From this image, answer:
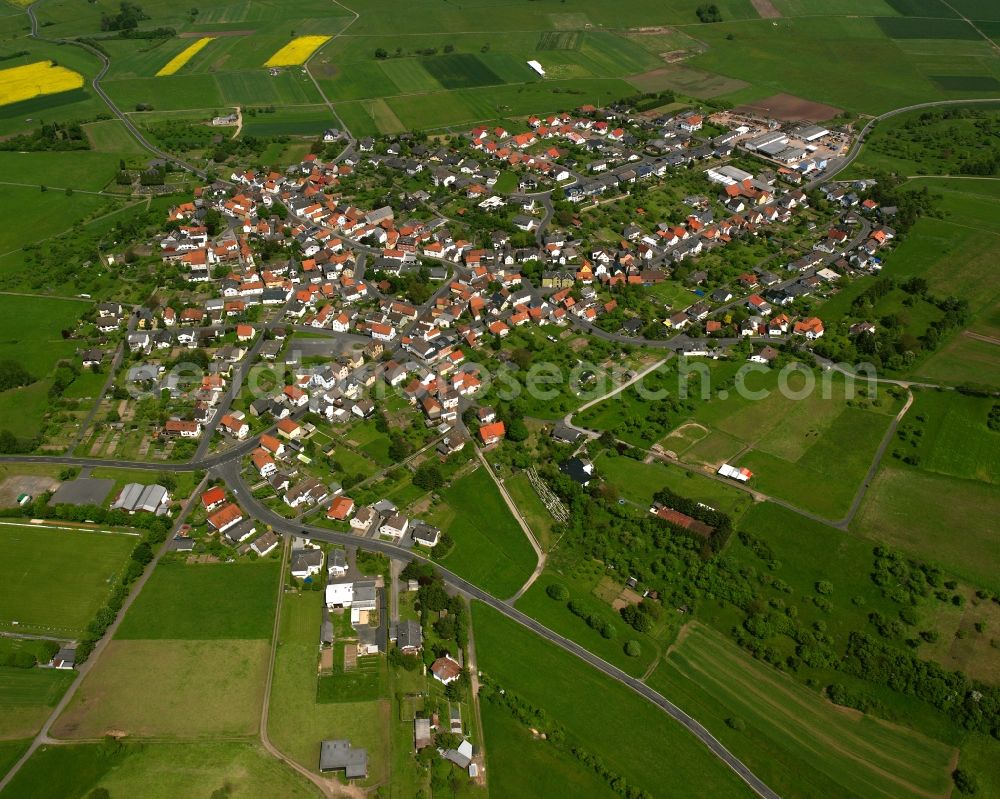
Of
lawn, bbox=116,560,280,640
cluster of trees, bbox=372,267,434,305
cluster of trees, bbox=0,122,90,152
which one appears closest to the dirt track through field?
cluster of trees, bbox=372,267,434,305

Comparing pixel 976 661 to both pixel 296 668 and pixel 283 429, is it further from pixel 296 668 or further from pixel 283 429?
pixel 283 429

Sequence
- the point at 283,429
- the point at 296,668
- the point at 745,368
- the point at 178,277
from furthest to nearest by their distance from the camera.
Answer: the point at 178,277, the point at 745,368, the point at 283,429, the point at 296,668

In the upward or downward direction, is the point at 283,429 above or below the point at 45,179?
below

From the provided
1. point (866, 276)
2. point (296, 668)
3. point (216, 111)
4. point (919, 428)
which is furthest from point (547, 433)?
point (216, 111)

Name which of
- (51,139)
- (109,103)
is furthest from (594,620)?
(109,103)

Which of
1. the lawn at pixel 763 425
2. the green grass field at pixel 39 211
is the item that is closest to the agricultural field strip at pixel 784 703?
the lawn at pixel 763 425

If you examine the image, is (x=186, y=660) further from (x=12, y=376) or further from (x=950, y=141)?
(x=950, y=141)

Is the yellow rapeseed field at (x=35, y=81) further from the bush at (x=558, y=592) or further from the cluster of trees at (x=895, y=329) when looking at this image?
the cluster of trees at (x=895, y=329)
